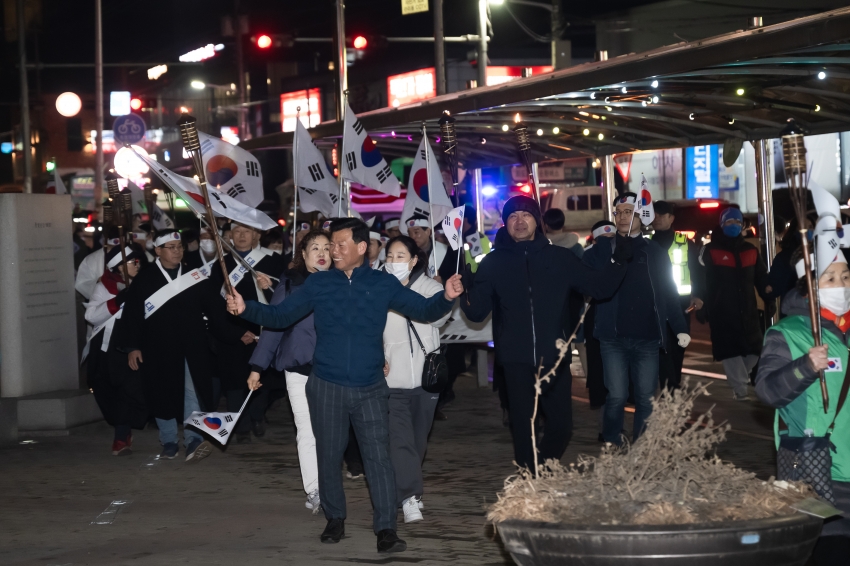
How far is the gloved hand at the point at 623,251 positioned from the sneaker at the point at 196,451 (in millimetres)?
4464

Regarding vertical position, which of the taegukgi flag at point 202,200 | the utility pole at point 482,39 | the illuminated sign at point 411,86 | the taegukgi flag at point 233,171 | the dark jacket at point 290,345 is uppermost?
the illuminated sign at point 411,86

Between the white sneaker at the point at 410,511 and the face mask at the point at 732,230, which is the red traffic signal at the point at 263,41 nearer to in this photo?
Answer: the face mask at the point at 732,230

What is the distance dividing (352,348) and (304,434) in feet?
4.81

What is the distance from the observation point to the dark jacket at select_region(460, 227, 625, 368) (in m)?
7.32

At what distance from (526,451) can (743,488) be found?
11.9 ft

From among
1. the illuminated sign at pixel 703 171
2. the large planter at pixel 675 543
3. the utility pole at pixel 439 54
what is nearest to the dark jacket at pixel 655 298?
the large planter at pixel 675 543

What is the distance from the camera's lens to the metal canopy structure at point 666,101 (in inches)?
334

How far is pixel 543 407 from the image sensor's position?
24.5 feet

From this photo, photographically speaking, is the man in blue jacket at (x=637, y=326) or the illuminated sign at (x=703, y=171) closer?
the man in blue jacket at (x=637, y=326)

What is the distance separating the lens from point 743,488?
13.0 feet

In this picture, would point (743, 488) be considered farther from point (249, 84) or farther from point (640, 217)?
point (249, 84)

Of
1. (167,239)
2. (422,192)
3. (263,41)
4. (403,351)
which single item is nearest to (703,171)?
(263,41)

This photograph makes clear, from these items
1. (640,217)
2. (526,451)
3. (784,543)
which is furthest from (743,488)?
(640,217)

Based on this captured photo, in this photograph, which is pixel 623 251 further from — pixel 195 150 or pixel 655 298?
pixel 195 150
